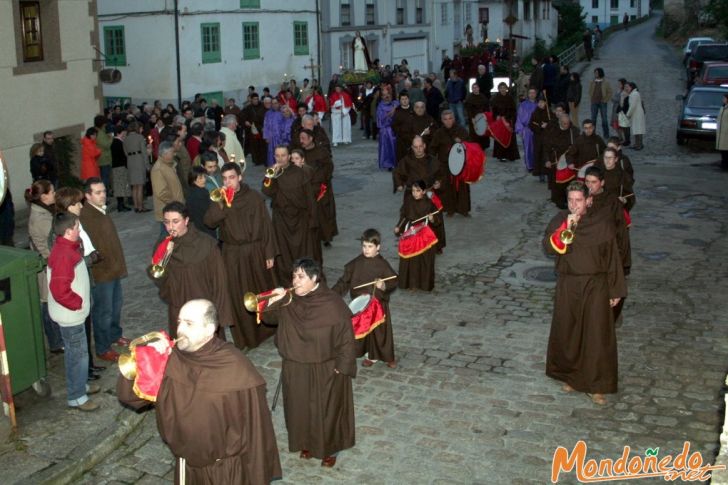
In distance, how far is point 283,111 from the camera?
20.9 m

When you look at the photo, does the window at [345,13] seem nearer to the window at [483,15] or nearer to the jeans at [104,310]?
the window at [483,15]

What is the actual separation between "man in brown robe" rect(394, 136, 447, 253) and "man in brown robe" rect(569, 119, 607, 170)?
2.93 metres

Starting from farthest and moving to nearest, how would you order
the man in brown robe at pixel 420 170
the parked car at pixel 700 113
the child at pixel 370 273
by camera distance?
the parked car at pixel 700 113, the man in brown robe at pixel 420 170, the child at pixel 370 273

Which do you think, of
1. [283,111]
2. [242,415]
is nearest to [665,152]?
[283,111]

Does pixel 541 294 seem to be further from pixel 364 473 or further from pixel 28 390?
pixel 28 390

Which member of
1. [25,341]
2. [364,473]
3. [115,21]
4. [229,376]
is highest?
[115,21]

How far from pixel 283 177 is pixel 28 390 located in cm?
422

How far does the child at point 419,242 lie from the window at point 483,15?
45.3 metres

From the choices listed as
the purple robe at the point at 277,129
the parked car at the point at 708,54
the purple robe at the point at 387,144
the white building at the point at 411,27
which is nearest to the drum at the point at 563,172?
the purple robe at the point at 387,144

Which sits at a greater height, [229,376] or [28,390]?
[229,376]

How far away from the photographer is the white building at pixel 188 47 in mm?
30547

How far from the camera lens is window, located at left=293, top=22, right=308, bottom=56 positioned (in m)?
37.0

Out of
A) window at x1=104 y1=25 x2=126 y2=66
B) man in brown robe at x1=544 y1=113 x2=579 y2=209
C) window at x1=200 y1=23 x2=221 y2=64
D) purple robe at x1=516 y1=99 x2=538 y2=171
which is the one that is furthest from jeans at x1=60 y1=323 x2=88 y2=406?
window at x1=104 y1=25 x2=126 y2=66

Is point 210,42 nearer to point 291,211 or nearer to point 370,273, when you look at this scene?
point 291,211
